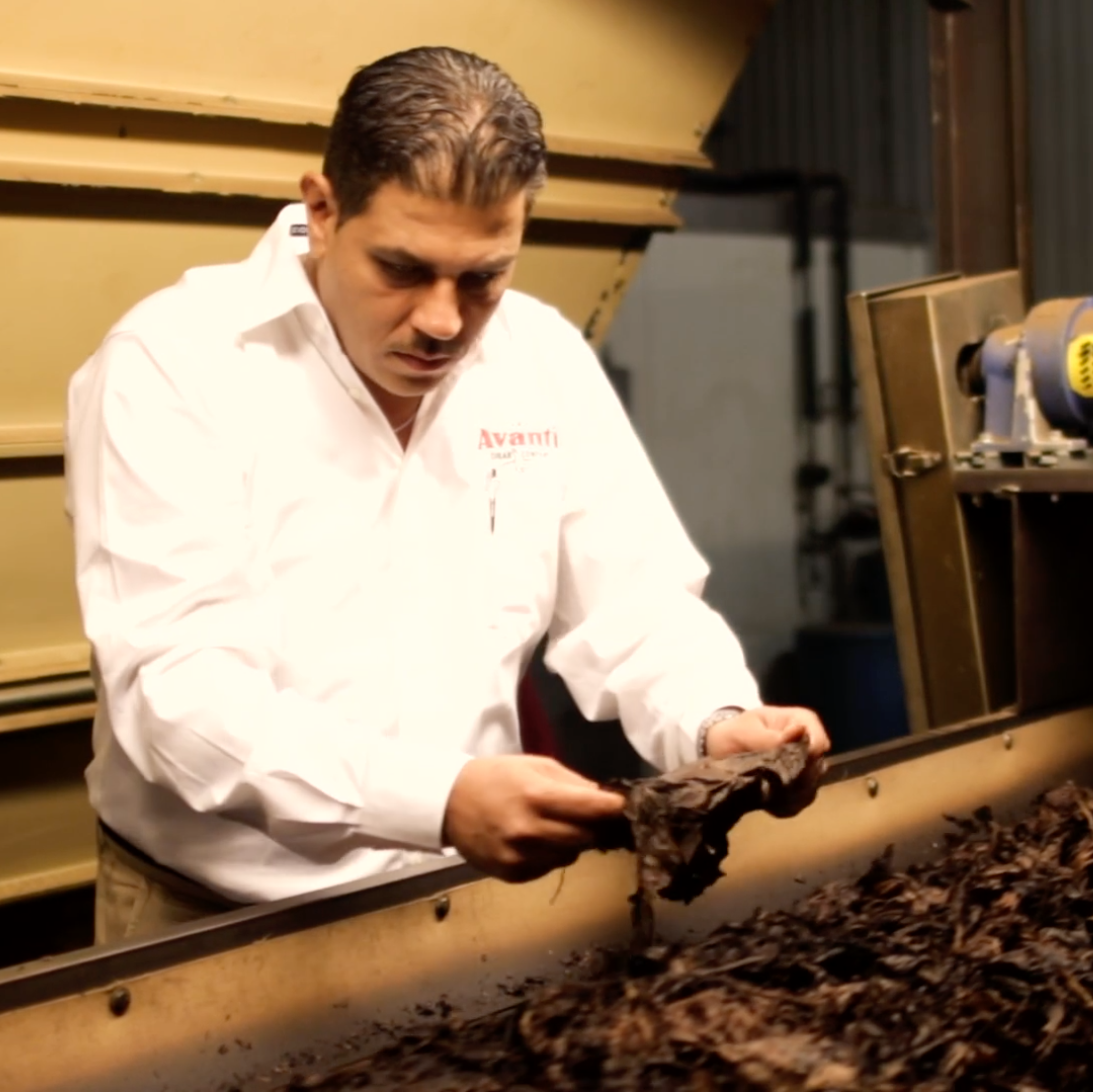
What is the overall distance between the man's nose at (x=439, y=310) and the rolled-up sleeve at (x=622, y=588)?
0.43 metres

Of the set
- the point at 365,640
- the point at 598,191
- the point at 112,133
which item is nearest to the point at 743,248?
the point at 598,191

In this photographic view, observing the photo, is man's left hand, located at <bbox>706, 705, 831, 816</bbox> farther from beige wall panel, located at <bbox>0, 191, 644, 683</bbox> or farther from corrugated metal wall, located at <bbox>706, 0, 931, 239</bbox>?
corrugated metal wall, located at <bbox>706, 0, 931, 239</bbox>

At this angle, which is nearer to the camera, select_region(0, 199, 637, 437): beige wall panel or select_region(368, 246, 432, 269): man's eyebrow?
select_region(368, 246, 432, 269): man's eyebrow

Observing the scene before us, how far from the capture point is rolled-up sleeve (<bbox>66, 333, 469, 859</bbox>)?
1.44 meters

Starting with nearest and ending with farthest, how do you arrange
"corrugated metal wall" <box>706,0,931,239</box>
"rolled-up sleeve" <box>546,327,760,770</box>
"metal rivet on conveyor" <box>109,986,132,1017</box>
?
"metal rivet on conveyor" <box>109,986,132,1017</box> → "rolled-up sleeve" <box>546,327,760,770</box> → "corrugated metal wall" <box>706,0,931,239</box>

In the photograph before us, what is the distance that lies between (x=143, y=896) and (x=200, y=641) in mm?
480

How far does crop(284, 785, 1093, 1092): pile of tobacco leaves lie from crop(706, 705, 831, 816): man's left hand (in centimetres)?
16

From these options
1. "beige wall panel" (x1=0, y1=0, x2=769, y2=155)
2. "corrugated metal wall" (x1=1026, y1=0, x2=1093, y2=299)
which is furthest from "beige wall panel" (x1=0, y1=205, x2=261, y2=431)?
"corrugated metal wall" (x1=1026, y1=0, x2=1093, y2=299)

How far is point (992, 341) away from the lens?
257 cm

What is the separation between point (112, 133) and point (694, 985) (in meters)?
1.63

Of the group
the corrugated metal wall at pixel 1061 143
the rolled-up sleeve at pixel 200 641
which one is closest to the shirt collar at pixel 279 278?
the rolled-up sleeve at pixel 200 641

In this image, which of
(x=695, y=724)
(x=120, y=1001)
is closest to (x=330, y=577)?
(x=695, y=724)

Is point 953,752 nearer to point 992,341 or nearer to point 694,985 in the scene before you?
point 694,985

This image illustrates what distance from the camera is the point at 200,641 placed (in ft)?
Answer: 4.89
